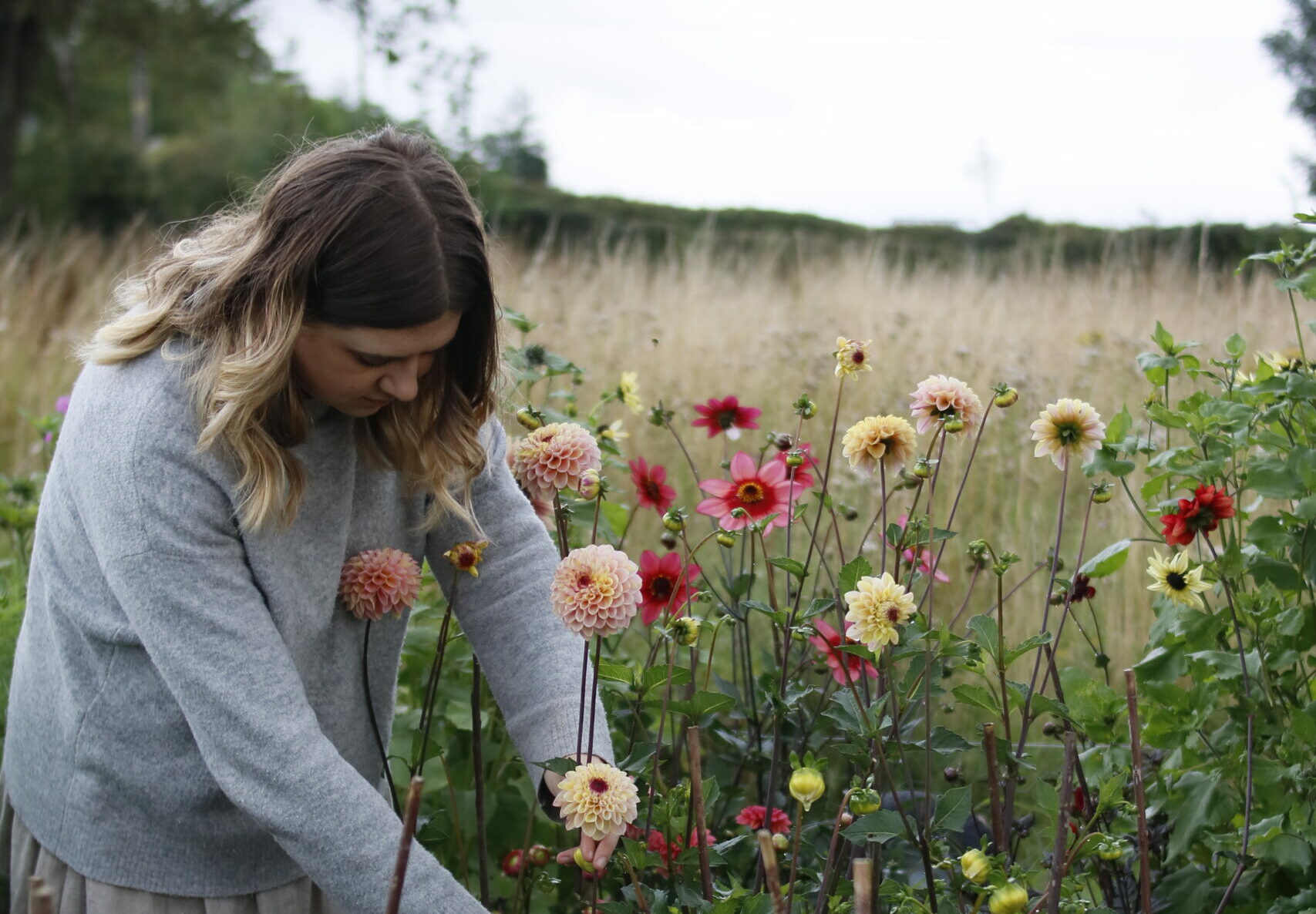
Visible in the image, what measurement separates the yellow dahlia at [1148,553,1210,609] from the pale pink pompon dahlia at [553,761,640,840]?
740mm

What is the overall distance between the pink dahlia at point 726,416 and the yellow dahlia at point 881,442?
0.47 m

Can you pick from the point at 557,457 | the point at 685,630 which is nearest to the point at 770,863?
the point at 685,630

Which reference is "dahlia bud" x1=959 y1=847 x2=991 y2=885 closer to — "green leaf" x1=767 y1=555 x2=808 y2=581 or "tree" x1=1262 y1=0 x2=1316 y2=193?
"green leaf" x1=767 y1=555 x2=808 y2=581

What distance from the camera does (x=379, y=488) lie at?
1441 millimetres

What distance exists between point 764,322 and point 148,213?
927 centimetres

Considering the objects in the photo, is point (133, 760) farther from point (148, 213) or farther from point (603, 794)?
point (148, 213)

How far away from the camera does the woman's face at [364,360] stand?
4.01ft

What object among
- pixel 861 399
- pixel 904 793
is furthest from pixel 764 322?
pixel 904 793

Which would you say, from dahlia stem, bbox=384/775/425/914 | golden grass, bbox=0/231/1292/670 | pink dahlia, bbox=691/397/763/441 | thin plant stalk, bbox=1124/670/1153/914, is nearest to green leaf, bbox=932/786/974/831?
thin plant stalk, bbox=1124/670/1153/914

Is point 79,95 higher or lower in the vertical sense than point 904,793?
higher

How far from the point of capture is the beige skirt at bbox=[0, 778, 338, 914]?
4.33 ft

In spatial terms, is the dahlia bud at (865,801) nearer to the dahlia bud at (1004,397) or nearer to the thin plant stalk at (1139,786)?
the thin plant stalk at (1139,786)

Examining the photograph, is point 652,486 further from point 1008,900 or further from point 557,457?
point 1008,900

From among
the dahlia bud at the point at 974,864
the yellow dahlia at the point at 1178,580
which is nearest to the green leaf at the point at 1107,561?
the yellow dahlia at the point at 1178,580
